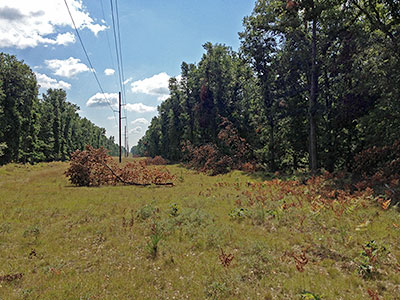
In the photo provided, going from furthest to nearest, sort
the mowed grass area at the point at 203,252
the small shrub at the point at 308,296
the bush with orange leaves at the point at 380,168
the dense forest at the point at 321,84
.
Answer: the dense forest at the point at 321,84 < the bush with orange leaves at the point at 380,168 < the mowed grass area at the point at 203,252 < the small shrub at the point at 308,296

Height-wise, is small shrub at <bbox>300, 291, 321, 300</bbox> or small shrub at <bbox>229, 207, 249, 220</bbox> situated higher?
small shrub at <bbox>229, 207, 249, 220</bbox>

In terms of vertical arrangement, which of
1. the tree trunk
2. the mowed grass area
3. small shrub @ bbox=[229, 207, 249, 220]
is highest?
the tree trunk

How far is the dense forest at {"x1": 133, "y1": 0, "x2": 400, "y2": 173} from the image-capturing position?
13.6 metres

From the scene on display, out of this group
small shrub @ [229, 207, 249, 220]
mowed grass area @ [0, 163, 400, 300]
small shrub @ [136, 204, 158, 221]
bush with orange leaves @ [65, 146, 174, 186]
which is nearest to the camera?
mowed grass area @ [0, 163, 400, 300]

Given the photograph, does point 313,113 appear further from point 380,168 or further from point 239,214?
point 239,214

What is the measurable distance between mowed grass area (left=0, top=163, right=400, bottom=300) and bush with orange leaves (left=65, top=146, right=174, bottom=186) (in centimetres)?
703

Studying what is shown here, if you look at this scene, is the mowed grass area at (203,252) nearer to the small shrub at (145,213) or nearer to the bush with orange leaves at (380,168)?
the small shrub at (145,213)

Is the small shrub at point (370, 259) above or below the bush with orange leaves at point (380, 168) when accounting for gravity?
below

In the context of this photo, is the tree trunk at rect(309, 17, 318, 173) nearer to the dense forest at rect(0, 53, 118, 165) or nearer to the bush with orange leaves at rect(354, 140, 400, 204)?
the bush with orange leaves at rect(354, 140, 400, 204)

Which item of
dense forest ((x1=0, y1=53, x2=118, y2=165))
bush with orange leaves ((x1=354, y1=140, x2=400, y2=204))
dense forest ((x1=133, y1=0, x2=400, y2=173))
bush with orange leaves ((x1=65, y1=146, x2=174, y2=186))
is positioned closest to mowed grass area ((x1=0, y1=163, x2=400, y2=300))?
bush with orange leaves ((x1=354, y1=140, x2=400, y2=204))

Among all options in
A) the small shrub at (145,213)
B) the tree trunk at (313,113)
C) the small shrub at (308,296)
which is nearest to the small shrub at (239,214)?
the small shrub at (145,213)

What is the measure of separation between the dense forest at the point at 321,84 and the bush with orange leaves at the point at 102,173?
8.16 metres

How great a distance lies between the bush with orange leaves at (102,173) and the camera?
1698 cm

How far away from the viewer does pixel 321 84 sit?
20172 mm
